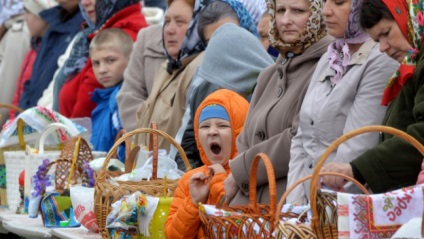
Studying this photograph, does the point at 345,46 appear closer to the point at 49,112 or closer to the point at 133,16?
the point at 49,112

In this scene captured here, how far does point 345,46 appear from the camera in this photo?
543 centimetres

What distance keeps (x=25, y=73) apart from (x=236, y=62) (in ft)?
18.3

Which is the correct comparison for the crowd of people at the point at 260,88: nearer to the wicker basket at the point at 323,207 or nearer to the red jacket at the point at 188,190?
the red jacket at the point at 188,190

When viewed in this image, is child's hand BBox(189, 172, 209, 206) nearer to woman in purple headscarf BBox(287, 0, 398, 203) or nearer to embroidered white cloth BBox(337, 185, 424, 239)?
woman in purple headscarf BBox(287, 0, 398, 203)

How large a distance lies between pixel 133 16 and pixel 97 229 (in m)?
3.34

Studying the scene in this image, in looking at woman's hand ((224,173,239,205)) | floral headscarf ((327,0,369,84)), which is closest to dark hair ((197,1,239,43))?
woman's hand ((224,173,239,205))

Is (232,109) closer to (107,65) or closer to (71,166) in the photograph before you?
(71,166)

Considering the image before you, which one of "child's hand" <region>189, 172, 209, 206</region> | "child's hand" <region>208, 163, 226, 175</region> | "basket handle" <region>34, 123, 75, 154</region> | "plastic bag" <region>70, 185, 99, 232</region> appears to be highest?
"child's hand" <region>189, 172, 209, 206</region>

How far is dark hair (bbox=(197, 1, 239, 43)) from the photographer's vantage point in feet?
24.3

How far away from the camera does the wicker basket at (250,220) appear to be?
16.1 feet

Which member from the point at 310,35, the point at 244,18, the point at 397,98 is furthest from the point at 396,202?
the point at 244,18

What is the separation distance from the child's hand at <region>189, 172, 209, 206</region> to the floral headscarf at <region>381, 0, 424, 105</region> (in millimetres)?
1216

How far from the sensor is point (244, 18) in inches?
291

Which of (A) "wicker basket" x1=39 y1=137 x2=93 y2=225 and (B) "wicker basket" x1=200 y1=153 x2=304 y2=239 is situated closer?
(B) "wicker basket" x1=200 y1=153 x2=304 y2=239
